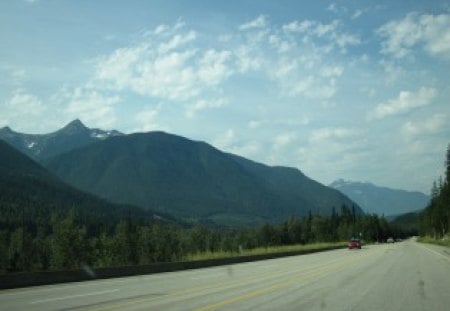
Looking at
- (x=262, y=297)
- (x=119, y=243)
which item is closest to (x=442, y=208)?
(x=119, y=243)

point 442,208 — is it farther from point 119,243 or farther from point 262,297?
point 262,297

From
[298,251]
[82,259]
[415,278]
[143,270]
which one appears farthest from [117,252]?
[415,278]

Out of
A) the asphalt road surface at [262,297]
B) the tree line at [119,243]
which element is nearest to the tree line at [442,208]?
the tree line at [119,243]

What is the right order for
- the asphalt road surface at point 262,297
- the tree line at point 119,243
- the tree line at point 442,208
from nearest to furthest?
the asphalt road surface at point 262,297, the tree line at point 119,243, the tree line at point 442,208

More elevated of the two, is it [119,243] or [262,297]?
[119,243]

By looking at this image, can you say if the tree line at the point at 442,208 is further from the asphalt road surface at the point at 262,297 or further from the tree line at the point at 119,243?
the asphalt road surface at the point at 262,297

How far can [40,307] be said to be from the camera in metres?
16.0

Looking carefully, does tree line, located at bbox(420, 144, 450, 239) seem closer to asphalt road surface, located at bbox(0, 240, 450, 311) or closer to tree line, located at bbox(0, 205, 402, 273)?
tree line, located at bbox(0, 205, 402, 273)

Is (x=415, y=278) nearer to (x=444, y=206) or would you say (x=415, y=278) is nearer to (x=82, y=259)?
(x=82, y=259)

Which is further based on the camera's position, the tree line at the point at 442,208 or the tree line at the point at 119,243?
the tree line at the point at 442,208

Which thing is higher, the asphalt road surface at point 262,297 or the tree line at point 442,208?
the tree line at point 442,208

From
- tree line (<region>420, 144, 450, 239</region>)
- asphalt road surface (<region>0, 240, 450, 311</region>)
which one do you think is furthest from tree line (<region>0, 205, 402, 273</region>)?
asphalt road surface (<region>0, 240, 450, 311</region>)

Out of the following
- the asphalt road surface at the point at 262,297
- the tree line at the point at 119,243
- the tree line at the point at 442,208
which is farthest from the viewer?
the tree line at the point at 442,208

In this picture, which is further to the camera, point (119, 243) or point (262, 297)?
point (119, 243)
